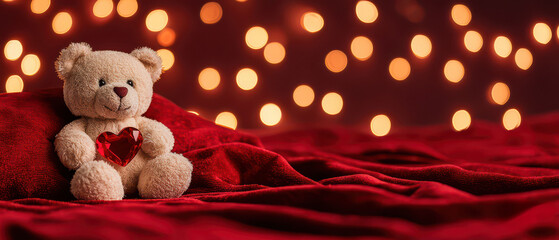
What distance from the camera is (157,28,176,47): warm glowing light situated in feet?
6.62

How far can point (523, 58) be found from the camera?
2.39 metres

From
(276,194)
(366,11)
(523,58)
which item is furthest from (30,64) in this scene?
(523,58)

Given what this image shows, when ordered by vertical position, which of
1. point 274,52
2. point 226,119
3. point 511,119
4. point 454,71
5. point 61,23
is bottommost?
point 226,119

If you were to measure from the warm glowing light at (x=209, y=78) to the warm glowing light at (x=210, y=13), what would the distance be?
8.7 inches

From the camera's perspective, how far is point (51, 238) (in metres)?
0.42

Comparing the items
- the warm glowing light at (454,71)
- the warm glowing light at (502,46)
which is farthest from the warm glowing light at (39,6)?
the warm glowing light at (502,46)

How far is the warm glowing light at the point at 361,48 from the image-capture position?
2217 mm

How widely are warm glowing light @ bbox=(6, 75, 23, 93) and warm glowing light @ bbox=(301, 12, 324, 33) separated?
1217 mm

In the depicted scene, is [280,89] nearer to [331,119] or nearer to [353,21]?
[331,119]

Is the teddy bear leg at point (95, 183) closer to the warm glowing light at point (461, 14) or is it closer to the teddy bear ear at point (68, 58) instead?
the teddy bear ear at point (68, 58)

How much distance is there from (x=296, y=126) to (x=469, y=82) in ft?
2.97

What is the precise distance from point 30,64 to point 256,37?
94 cm

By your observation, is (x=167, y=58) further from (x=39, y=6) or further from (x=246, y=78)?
(x=39, y=6)

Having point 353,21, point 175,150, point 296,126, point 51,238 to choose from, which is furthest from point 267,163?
point 353,21
